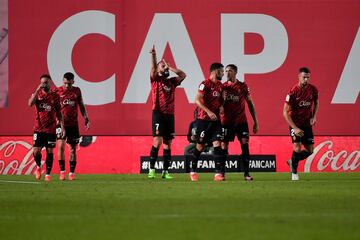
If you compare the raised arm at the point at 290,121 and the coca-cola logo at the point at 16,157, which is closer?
the raised arm at the point at 290,121

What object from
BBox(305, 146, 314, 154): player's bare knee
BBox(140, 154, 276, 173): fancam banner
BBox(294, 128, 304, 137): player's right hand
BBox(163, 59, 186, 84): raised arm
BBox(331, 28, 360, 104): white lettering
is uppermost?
BBox(331, 28, 360, 104): white lettering

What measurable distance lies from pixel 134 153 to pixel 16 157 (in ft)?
8.76

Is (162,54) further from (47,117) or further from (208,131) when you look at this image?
(208,131)

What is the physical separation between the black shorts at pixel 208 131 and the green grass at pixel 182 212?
219cm

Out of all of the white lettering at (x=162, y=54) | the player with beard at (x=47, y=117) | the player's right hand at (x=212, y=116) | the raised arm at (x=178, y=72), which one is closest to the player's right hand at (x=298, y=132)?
the player's right hand at (x=212, y=116)

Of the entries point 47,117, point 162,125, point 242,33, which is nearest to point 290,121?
point 162,125

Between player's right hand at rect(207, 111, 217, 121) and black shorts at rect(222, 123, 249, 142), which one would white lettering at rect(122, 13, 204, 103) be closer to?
black shorts at rect(222, 123, 249, 142)

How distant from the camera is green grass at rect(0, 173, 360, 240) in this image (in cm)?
718

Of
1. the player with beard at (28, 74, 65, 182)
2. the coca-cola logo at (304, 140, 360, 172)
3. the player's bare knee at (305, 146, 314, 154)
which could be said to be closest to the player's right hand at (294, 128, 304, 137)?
the player's bare knee at (305, 146, 314, 154)

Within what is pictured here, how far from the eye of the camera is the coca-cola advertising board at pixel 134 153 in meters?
20.5

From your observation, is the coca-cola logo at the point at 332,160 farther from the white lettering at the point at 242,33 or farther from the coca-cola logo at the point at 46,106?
the coca-cola logo at the point at 46,106

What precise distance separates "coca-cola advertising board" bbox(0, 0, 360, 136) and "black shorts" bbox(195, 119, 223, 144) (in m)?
5.57

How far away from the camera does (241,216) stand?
8453 mm

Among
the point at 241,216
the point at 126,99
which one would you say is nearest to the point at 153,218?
the point at 241,216
